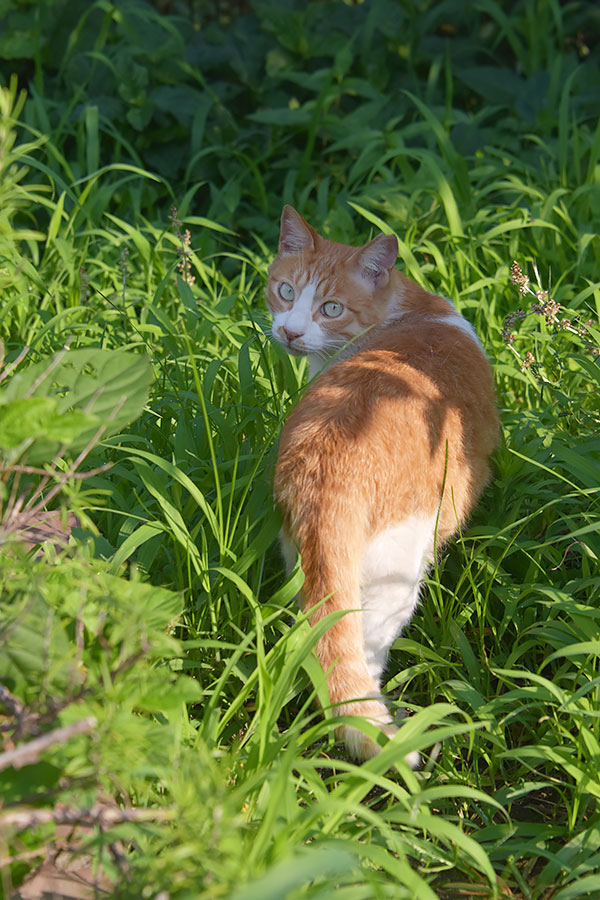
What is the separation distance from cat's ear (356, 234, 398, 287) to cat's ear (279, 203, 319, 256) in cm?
22

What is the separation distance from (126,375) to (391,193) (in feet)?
7.36

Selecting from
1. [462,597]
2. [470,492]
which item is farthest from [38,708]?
Answer: [470,492]

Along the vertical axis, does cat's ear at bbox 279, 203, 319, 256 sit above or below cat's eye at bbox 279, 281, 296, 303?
above

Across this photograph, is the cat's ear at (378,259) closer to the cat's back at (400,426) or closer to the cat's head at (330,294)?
the cat's head at (330,294)

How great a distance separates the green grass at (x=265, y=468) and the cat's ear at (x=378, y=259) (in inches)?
14.4

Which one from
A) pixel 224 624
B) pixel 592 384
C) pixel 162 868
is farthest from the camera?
pixel 592 384

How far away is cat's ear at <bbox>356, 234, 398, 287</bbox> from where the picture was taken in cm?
273

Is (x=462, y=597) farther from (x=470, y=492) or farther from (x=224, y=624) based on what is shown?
(x=224, y=624)

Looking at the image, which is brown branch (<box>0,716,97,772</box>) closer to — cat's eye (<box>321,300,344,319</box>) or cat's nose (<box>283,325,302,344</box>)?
cat's nose (<box>283,325,302,344</box>)

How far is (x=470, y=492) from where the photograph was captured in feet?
7.52

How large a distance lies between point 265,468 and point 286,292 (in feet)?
2.77

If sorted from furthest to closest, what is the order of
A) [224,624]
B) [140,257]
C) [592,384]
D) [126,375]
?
1. [140,257]
2. [592,384]
3. [224,624]
4. [126,375]

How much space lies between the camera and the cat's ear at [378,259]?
2730mm

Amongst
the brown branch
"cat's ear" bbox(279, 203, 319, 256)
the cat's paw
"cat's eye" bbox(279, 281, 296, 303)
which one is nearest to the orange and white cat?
the cat's paw
